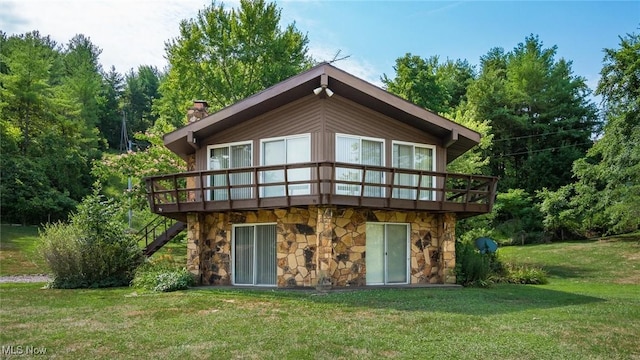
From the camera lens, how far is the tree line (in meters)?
24.6

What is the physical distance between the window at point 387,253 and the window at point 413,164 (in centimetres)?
112

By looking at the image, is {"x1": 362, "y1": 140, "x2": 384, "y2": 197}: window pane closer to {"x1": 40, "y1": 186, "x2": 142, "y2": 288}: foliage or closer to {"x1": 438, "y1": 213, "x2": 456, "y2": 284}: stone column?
{"x1": 438, "y1": 213, "x2": 456, "y2": 284}: stone column

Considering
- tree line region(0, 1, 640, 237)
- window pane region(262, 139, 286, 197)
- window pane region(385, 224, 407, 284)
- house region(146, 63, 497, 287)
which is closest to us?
house region(146, 63, 497, 287)

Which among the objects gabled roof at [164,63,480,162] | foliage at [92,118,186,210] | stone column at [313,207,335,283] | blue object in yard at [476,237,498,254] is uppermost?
gabled roof at [164,63,480,162]

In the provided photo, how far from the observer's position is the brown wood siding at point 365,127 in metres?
15.1

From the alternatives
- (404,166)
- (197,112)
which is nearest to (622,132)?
(404,166)

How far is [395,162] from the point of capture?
16156 millimetres

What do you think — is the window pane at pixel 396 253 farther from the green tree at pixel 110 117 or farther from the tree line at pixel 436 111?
the green tree at pixel 110 117

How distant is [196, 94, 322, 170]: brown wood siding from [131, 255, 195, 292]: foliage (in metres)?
4.14

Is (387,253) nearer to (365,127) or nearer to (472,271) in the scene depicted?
(472,271)

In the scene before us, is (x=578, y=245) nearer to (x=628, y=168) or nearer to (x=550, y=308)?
(x=628, y=168)

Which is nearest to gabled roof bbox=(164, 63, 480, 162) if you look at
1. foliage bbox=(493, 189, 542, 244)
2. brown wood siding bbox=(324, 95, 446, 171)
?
brown wood siding bbox=(324, 95, 446, 171)

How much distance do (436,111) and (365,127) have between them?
19.8m

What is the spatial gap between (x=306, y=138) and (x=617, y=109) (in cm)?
1813
